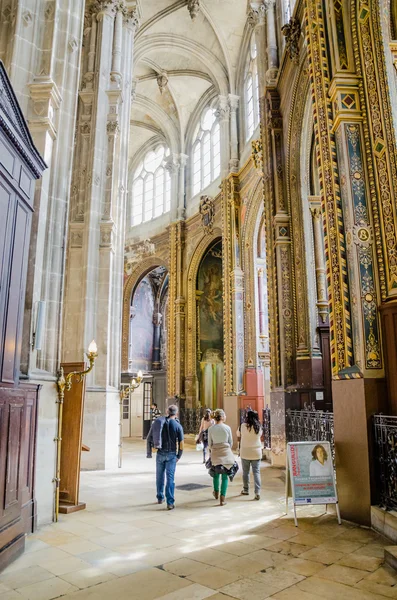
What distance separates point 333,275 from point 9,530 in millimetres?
5061

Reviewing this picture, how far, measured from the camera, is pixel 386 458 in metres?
5.73

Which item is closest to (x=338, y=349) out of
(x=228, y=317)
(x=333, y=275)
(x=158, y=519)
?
(x=333, y=275)

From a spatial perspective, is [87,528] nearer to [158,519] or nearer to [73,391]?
[158,519]

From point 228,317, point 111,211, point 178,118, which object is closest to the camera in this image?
point 111,211

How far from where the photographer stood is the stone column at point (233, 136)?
1903 cm

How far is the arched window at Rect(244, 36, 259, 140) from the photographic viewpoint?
1838cm

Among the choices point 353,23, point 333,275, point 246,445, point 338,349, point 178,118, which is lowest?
point 246,445

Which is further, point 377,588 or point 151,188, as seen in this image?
point 151,188

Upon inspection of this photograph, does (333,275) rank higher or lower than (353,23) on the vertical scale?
lower

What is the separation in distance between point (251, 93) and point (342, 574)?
18.4 meters

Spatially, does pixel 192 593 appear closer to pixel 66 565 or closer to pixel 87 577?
pixel 87 577

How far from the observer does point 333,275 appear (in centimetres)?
686

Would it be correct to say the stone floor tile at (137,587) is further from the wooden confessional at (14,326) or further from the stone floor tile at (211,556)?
the wooden confessional at (14,326)

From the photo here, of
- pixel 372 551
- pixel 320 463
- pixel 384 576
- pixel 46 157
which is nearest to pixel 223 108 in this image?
pixel 46 157
